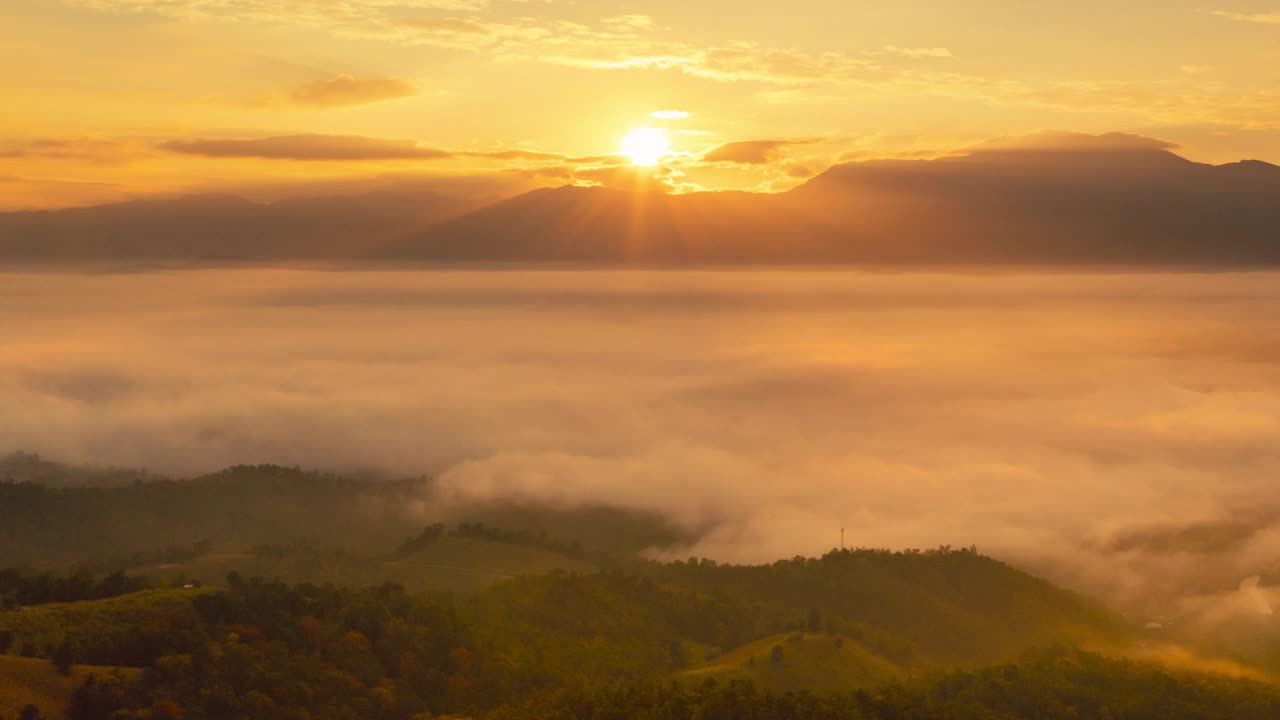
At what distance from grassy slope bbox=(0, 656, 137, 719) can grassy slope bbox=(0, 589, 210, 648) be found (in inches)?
169

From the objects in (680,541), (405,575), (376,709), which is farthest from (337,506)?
(376,709)

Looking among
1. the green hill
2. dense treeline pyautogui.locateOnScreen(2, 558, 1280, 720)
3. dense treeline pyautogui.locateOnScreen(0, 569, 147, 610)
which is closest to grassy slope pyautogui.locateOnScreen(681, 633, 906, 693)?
dense treeline pyautogui.locateOnScreen(2, 558, 1280, 720)

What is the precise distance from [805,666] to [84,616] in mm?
49565

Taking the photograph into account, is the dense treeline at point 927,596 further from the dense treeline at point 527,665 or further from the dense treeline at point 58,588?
the dense treeline at point 58,588

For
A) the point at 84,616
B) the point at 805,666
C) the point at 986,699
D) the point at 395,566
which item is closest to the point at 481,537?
the point at 395,566

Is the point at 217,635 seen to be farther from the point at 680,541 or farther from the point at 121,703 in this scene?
the point at 680,541

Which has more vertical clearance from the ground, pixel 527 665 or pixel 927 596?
pixel 527 665

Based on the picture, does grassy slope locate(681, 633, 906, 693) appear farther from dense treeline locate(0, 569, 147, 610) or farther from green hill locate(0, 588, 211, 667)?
dense treeline locate(0, 569, 147, 610)

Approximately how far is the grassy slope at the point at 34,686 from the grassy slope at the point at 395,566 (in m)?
50.3

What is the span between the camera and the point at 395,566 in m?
117

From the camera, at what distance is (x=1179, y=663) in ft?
348

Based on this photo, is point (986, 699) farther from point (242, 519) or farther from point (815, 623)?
point (242, 519)

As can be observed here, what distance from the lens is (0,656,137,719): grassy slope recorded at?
41.8 m

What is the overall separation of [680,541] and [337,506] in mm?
52368
